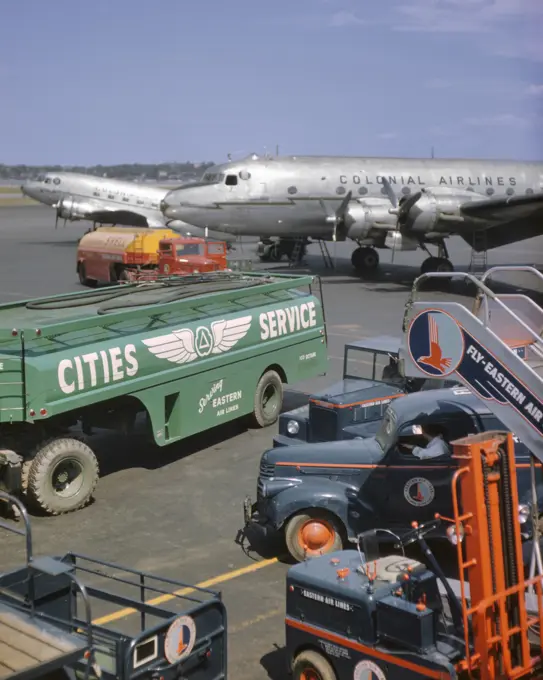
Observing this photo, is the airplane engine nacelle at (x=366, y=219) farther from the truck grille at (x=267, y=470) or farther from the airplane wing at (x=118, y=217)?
the truck grille at (x=267, y=470)

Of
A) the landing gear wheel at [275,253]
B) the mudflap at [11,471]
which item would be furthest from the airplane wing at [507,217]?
the mudflap at [11,471]

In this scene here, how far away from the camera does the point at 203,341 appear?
1505cm

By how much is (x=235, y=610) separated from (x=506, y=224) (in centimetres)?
2746

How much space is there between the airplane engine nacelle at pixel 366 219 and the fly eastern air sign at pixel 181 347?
1661 centimetres

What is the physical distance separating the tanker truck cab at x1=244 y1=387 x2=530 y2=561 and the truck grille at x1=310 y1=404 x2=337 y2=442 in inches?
99.3

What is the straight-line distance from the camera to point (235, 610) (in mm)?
9906

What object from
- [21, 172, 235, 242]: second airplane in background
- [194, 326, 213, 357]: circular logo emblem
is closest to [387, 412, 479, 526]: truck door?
[194, 326, 213, 357]: circular logo emblem

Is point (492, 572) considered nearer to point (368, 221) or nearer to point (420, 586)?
point (420, 586)

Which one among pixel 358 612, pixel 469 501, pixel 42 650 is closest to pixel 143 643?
pixel 42 650

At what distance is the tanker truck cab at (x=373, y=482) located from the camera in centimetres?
1056

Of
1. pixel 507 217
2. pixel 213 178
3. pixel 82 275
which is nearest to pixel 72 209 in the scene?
pixel 213 178

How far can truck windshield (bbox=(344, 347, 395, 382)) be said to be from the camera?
15852mm

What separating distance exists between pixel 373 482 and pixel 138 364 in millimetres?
4502

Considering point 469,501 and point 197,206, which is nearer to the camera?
point 469,501
